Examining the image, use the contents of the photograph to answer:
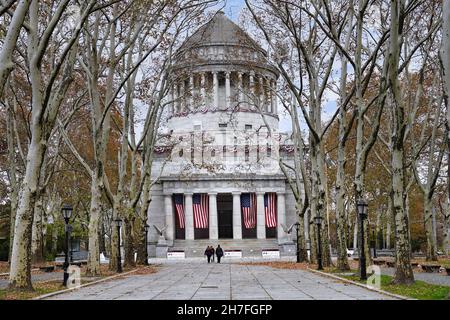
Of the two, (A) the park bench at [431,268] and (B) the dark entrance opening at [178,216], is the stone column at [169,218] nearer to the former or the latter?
(B) the dark entrance opening at [178,216]

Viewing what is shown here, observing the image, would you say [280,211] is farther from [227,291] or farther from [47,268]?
[227,291]

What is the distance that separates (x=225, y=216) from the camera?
248 feet

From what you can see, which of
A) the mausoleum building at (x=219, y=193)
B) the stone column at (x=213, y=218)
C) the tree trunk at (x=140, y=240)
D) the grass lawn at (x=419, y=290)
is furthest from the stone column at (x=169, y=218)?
the grass lawn at (x=419, y=290)

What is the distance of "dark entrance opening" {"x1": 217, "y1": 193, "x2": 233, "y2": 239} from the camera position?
74438 mm

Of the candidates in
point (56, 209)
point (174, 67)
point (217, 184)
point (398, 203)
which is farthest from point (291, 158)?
point (398, 203)

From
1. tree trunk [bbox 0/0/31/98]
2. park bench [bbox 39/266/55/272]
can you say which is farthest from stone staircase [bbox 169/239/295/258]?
tree trunk [bbox 0/0/31/98]

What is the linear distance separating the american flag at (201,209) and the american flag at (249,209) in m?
3.92

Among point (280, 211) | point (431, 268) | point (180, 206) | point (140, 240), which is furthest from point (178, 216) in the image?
point (431, 268)

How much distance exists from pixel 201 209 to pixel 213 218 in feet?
8.97

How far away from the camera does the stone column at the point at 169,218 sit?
66.5 m

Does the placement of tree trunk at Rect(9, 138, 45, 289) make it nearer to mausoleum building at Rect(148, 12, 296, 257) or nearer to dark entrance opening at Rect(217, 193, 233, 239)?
mausoleum building at Rect(148, 12, 296, 257)

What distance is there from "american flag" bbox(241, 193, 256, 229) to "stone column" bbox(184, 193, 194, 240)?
221 inches

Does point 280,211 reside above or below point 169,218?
above
